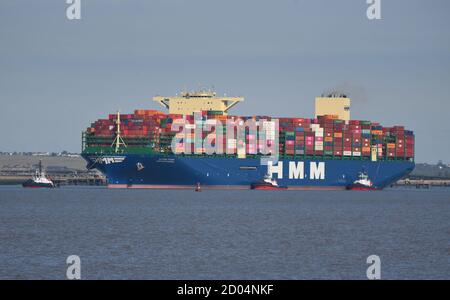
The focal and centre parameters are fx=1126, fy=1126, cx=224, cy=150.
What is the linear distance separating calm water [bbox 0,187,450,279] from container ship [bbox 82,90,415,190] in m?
39.1

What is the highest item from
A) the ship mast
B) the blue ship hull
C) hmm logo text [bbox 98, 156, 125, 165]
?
the ship mast

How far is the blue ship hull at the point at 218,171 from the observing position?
124 meters

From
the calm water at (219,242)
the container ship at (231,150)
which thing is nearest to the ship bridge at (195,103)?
the container ship at (231,150)

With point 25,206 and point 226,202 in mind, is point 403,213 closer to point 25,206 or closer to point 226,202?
point 226,202

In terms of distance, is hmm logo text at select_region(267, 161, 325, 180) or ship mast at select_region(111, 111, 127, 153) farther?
hmm logo text at select_region(267, 161, 325, 180)

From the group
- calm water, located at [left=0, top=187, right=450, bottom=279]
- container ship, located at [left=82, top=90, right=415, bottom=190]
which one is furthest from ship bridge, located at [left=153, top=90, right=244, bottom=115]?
calm water, located at [left=0, top=187, right=450, bottom=279]

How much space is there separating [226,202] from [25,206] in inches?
689

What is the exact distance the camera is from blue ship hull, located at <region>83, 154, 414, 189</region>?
408 feet

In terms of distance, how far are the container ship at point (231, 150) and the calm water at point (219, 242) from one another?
3912 centimetres

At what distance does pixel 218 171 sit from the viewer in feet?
419

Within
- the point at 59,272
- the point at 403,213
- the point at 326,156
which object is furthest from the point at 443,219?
the point at 326,156

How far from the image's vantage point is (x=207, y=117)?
419ft

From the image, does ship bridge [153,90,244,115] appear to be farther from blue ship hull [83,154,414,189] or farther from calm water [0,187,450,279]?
calm water [0,187,450,279]

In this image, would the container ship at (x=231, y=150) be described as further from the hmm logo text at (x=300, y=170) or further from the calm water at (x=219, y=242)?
the calm water at (x=219, y=242)
